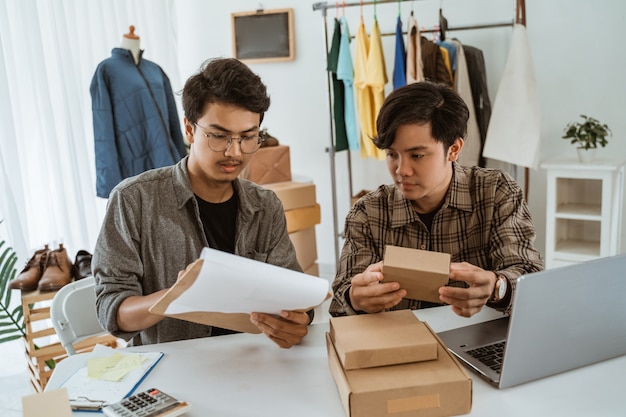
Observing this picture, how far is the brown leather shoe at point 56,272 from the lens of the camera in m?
2.20

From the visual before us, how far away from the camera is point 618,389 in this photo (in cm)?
103

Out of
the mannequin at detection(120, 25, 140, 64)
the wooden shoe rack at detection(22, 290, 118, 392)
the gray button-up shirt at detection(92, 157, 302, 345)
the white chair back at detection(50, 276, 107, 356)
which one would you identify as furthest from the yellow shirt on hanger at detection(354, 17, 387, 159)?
the white chair back at detection(50, 276, 107, 356)

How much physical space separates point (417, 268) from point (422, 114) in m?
0.56

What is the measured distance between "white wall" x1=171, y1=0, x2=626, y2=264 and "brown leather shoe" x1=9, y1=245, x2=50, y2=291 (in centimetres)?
217

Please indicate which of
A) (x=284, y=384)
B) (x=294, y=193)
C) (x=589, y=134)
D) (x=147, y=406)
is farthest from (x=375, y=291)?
(x=589, y=134)

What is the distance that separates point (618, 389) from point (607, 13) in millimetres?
2805

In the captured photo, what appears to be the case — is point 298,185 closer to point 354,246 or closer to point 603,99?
point 354,246

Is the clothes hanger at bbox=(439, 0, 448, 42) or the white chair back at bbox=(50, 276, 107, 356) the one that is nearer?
the white chair back at bbox=(50, 276, 107, 356)

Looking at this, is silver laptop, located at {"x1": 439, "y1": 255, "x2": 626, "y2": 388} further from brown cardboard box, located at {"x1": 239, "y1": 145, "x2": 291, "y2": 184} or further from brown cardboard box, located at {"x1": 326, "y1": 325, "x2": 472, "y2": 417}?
brown cardboard box, located at {"x1": 239, "y1": 145, "x2": 291, "y2": 184}

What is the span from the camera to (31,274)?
2246 mm

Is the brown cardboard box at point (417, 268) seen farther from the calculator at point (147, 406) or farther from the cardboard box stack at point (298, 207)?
the cardboard box stack at point (298, 207)

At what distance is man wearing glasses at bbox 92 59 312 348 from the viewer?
4.53ft

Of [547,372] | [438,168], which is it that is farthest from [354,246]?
[547,372]

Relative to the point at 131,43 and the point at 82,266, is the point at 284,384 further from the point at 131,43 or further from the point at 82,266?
the point at 131,43
